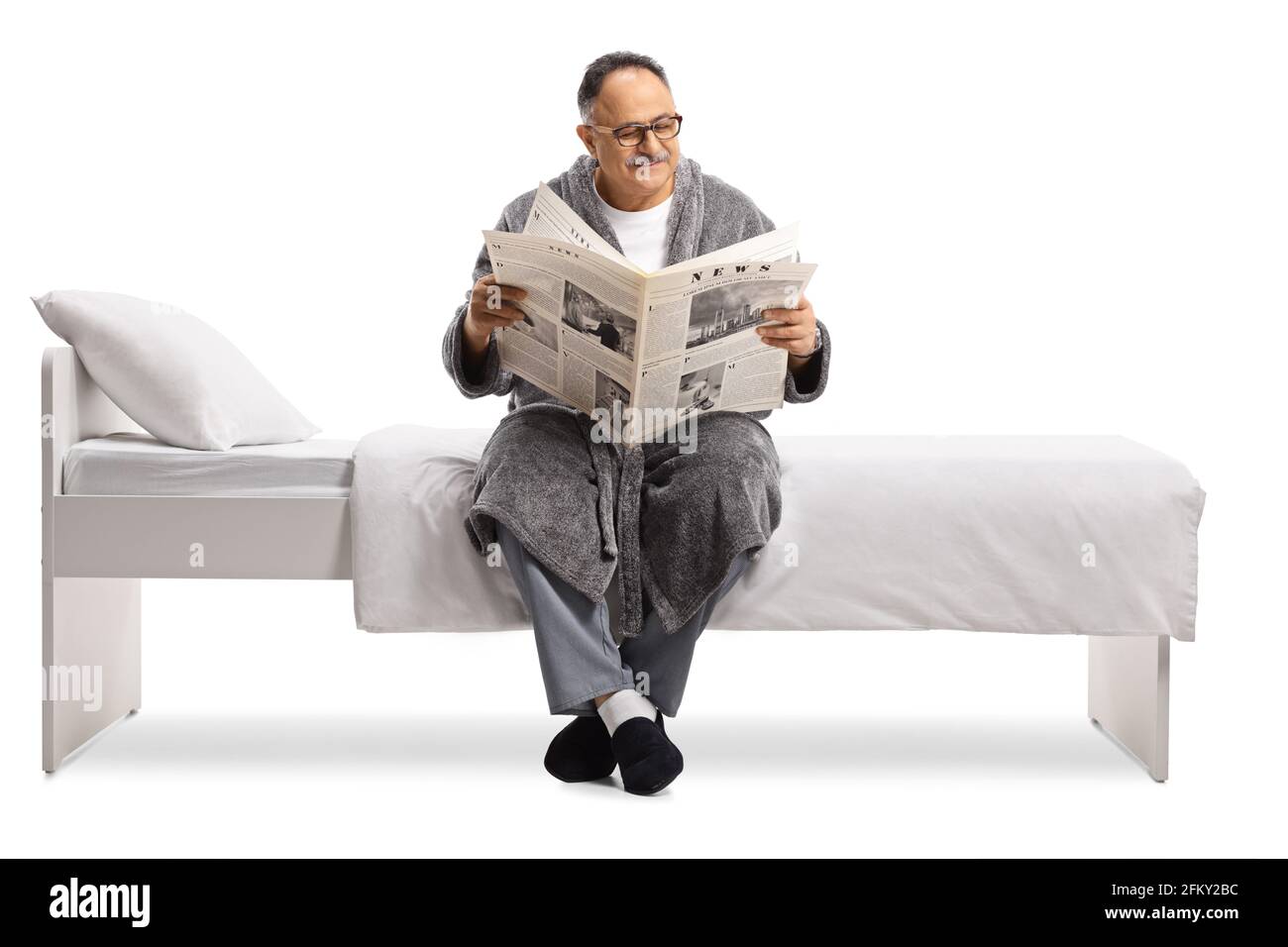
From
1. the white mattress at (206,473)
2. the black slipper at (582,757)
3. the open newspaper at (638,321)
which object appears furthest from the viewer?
the white mattress at (206,473)

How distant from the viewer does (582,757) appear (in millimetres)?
2746

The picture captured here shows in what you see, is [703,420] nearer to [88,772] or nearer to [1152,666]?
[1152,666]

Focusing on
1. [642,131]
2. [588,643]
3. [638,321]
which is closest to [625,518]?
[588,643]

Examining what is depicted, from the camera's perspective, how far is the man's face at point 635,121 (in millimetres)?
2783

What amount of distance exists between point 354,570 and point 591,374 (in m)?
0.52

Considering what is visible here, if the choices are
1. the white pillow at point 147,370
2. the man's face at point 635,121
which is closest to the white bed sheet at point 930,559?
the white pillow at point 147,370

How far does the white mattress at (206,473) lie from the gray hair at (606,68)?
72cm

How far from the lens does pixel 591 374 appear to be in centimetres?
Answer: 266

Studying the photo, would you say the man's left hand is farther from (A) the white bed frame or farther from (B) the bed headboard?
(B) the bed headboard

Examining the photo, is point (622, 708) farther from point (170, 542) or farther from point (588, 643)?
point (170, 542)

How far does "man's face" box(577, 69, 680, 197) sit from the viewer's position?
278 centimetres

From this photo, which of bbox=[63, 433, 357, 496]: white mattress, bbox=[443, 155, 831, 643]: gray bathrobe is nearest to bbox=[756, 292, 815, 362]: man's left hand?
bbox=[443, 155, 831, 643]: gray bathrobe

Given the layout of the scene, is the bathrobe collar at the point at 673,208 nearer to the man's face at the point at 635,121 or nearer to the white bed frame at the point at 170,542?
the man's face at the point at 635,121

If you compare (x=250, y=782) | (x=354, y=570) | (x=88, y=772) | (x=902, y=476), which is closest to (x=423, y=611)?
(x=354, y=570)
